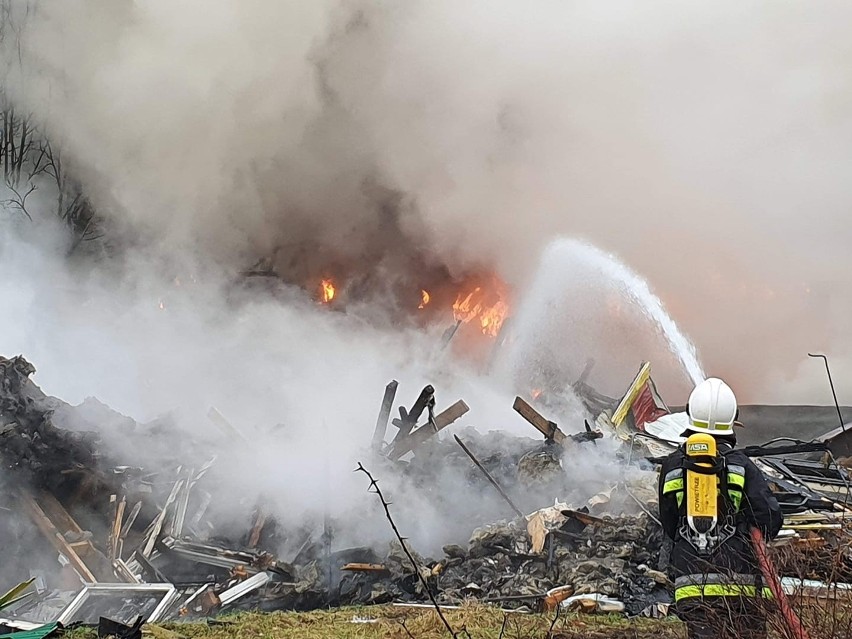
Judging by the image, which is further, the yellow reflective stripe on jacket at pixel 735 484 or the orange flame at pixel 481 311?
the orange flame at pixel 481 311

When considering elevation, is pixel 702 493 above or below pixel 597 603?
above

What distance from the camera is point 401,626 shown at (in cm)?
521

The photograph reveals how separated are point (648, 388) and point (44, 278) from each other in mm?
11057

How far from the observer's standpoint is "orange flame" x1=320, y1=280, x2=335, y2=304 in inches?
794

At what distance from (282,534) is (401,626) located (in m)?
2.38

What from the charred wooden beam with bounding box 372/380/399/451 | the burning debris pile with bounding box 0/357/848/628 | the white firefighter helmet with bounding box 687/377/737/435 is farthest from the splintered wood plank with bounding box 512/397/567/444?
the white firefighter helmet with bounding box 687/377/737/435

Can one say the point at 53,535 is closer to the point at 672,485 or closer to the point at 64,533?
the point at 64,533

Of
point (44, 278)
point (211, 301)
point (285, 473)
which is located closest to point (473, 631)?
point (285, 473)

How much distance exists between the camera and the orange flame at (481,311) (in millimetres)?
19547

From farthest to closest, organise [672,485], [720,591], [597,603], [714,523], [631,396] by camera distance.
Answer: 1. [631,396]
2. [597,603]
3. [672,485]
4. [714,523]
5. [720,591]

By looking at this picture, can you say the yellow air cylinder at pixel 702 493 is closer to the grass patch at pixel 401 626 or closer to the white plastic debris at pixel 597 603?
the grass patch at pixel 401 626

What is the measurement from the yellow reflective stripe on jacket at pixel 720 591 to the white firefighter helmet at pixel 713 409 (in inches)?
38.6

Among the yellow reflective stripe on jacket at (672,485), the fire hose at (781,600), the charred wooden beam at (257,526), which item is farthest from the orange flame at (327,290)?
the fire hose at (781,600)

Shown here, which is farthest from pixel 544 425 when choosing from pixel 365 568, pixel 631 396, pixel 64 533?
pixel 64 533
